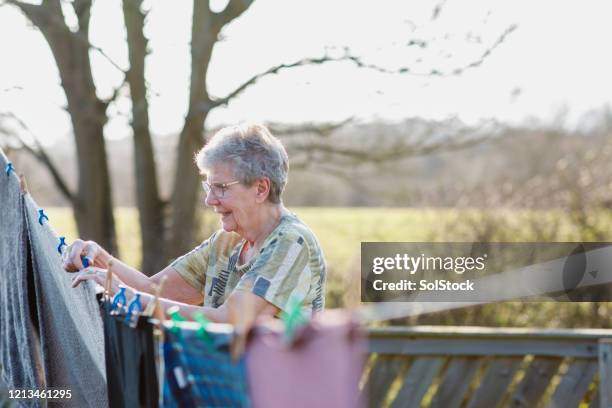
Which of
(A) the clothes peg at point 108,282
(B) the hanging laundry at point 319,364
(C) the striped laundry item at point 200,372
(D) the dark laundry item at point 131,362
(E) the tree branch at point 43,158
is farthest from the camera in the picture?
(E) the tree branch at point 43,158

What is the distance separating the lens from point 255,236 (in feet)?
8.57

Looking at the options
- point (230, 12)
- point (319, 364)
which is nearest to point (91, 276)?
point (319, 364)

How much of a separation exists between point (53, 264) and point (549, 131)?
1027cm

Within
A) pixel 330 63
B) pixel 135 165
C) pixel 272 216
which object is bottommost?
pixel 272 216

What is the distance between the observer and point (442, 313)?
6.45 meters

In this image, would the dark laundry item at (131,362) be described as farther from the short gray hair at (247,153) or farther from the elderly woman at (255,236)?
the short gray hair at (247,153)

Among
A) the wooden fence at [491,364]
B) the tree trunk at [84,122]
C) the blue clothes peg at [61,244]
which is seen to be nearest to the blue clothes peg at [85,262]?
the blue clothes peg at [61,244]

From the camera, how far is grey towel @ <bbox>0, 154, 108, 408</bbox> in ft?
8.88

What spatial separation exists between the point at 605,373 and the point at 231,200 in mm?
1877

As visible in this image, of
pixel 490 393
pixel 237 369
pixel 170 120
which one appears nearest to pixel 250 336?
pixel 237 369

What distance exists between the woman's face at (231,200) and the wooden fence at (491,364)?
1367mm

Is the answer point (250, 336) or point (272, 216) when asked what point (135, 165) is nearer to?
point (272, 216)

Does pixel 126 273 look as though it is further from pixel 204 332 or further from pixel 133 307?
pixel 204 332

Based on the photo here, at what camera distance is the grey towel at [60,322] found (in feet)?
8.88
